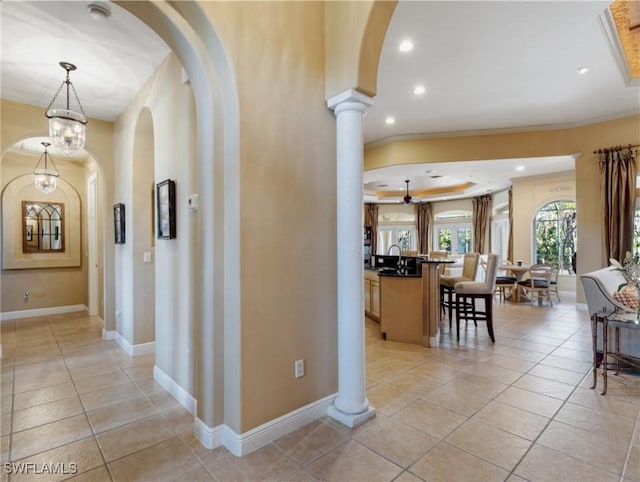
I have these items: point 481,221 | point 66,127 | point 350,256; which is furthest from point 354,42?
point 481,221

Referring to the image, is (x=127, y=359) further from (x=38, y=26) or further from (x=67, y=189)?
(x=67, y=189)

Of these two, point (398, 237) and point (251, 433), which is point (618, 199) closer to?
point (251, 433)

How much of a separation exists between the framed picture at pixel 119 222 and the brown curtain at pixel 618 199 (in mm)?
7493

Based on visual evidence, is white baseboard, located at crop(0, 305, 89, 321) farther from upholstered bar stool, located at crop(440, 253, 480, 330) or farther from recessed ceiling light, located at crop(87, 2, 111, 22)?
upholstered bar stool, located at crop(440, 253, 480, 330)

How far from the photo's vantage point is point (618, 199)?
18.1 ft

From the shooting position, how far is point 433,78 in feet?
13.8

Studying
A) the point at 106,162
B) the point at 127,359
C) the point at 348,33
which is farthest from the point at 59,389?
the point at 348,33

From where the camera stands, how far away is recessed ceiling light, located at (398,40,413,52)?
11.3 feet

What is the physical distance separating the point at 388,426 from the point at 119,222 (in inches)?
150

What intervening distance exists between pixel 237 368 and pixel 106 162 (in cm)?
394

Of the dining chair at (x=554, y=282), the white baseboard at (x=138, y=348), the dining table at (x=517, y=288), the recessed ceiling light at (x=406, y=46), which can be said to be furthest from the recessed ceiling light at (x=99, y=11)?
the dining chair at (x=554, y=282)

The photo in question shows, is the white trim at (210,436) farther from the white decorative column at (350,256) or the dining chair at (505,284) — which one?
the dining chair at (505,284)

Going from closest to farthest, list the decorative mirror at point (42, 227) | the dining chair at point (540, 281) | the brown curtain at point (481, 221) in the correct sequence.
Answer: the decorative mirror at point (42, 227) → the dining chair at point (540, 281) → the brown curtain at point (481, 221)

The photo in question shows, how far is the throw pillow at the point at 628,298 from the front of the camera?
3227mm
